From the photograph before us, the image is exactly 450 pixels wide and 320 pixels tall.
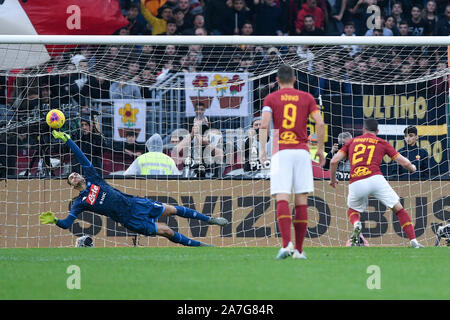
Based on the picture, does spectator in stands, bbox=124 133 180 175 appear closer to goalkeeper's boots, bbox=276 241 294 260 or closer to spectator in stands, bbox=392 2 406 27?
goalkeeper's boots, bbox=276 241 294 260

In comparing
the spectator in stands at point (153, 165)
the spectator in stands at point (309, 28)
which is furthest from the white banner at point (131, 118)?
the spectator in stands at point (309, 28)

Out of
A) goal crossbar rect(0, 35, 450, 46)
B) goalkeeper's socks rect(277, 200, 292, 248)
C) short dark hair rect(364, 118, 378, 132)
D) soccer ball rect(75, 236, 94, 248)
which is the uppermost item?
goal crossbar rect(0, 35, 450, 46)

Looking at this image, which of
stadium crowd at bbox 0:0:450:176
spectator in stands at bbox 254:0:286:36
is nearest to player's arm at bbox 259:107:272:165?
stadium crowd at bbox 0:0:450:176

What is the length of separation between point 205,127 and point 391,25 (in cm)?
561

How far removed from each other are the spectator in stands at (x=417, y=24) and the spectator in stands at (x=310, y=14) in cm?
186

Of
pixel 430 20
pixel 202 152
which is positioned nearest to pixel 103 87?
pixel 202 152

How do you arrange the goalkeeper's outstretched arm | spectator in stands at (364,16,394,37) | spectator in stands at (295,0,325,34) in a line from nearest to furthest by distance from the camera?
the goalkeeper's outstretched arm < spectator in stands at (295,0,325,34) < spectator in stands at (364,16,394,37)

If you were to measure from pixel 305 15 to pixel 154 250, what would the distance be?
295 inches

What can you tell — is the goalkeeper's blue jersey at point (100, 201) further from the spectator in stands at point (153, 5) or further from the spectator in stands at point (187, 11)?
the spectator in stands at point (153, 5)

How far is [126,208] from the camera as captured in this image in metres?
11.9

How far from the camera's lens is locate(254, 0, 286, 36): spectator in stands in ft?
55.9

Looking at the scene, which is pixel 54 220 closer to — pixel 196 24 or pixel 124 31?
pixel 124 31

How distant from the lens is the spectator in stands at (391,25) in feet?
57.0

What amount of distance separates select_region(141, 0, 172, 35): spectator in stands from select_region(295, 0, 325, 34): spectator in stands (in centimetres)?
256
